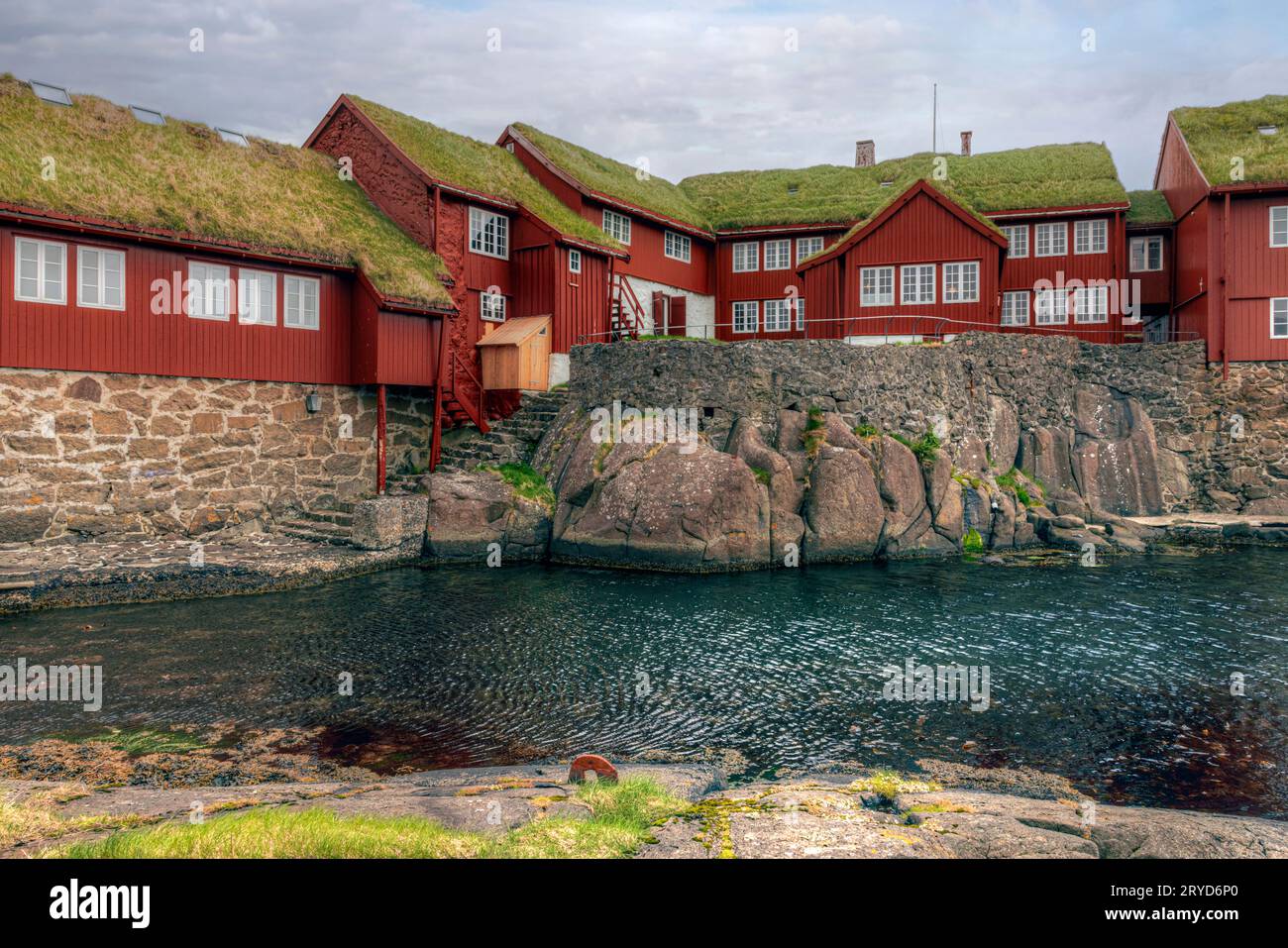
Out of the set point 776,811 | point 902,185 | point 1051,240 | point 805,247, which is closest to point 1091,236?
point 1051,240

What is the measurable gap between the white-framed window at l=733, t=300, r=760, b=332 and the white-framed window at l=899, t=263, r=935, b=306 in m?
8.31

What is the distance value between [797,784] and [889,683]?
5382mm

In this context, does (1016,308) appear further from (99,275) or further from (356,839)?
(356,839)

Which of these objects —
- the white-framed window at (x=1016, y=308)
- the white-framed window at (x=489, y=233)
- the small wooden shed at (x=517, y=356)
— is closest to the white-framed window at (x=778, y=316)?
the white-framed window at (x=1016, y=308)

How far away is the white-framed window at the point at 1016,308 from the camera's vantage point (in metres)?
39.5

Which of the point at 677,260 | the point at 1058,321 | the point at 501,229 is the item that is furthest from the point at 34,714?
the point at 1058,321

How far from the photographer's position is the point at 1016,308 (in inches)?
1564

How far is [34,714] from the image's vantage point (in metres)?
13.2

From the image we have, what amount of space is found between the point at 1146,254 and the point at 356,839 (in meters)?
42.6

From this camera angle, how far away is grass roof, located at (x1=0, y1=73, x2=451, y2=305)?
2277 centimetres

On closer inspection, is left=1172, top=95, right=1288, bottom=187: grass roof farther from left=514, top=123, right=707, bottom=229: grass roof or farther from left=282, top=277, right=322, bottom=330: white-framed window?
left=282, top=277, right=322, bottom=330: white-framed window

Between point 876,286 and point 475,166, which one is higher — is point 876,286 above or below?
below
